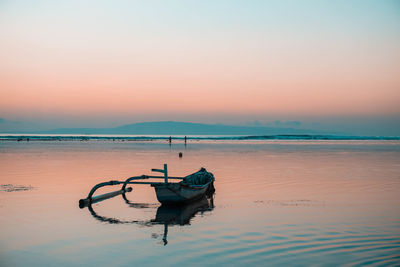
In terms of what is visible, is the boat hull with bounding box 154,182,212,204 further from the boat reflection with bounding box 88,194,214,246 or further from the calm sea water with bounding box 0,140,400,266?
the calm sea water with bounding box 0,140,400,266

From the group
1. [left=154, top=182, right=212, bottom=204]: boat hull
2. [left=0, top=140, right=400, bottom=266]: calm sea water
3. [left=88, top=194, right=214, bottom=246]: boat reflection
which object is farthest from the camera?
[left=154, top=182, right=212, bottom=204]: boat hull

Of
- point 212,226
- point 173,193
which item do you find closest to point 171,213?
point 173,193

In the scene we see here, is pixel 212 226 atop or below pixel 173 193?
below

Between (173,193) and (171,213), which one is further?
(173,193)

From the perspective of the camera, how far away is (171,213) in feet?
49.9

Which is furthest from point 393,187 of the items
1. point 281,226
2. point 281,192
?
point 281,226

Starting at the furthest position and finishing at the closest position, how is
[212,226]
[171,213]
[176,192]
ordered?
[176,192] → [171,213] → [212,226]

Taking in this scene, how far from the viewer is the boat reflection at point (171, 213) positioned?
13398 mm

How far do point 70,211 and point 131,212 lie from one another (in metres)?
2.28

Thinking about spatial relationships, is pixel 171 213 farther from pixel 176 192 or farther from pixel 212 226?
pixel 212 226

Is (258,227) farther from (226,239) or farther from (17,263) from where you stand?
(17,263)

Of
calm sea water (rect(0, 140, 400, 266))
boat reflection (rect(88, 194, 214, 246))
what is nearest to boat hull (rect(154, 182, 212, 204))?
boat reflection (rect(88, 194, 214, 246))

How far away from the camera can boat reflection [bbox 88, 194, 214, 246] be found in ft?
44.0

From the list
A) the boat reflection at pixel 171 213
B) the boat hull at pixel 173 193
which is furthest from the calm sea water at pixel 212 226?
the boat hull at pixel 173 193
